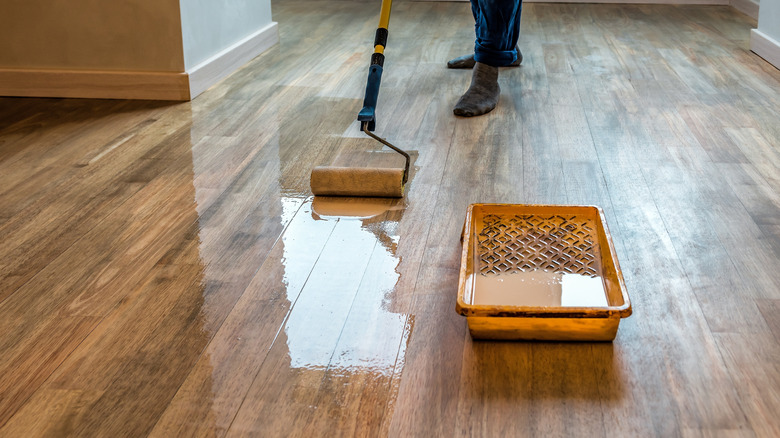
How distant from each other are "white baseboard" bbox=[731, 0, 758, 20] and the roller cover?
307 cm

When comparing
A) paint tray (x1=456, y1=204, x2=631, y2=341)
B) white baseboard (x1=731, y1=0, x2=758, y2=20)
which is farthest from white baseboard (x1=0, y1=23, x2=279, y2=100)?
white baseboard (x1=731, y1=0, x2=758, y2=20)

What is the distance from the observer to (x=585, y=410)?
101cm

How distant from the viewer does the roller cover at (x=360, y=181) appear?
1676mm

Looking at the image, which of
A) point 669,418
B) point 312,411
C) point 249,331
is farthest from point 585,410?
point 249,331

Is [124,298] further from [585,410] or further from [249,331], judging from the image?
[585,410]

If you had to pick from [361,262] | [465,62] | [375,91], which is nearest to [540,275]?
[361,262]

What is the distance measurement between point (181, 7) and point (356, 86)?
0.63 meters

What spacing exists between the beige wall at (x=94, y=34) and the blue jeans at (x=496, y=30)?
0.97 metres

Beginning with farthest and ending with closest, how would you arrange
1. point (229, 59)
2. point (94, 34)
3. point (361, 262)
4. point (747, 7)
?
1. point (747, 7)
2. point (229, 59)
3. point (94, 34)
4. point (361, 262)

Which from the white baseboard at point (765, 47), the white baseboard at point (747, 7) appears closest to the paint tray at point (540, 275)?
the white baseboard at point (765, 47)

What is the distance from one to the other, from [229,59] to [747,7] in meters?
2.83

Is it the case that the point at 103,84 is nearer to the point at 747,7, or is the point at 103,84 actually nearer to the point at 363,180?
the point at 363,180

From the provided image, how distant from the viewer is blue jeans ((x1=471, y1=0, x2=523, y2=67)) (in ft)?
7.85

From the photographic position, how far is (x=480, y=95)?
2430 mm
